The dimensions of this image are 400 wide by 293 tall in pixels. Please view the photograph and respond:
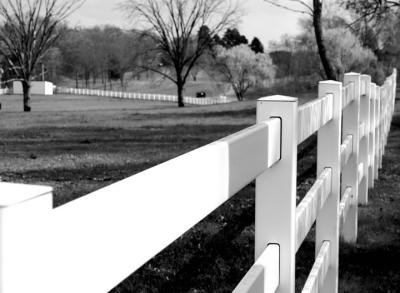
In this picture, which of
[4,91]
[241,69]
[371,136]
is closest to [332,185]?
[371,136]

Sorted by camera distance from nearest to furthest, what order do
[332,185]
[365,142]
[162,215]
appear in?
[162,215], [332,185], [365,142]

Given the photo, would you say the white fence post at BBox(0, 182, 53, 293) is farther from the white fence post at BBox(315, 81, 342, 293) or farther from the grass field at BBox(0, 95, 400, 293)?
the grass field at BBox(0, 95, 400, 293)

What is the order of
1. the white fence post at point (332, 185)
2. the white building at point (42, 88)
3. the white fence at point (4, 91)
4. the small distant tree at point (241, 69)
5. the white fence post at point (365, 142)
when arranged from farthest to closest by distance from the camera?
1. the small distant tree at point (241, 69)
2. the white fence at point (4, 91)
3. the white building at point (42, 88)
4. the white fence post at point (365, 142)
5. the white fence post at point (332, 185)

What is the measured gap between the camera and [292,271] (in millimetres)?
2590

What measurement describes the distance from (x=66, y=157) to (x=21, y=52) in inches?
1145

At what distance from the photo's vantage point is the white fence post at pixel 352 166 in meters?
5.87

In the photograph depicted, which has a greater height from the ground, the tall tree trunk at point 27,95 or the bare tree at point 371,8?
the bare tree at point 371,8

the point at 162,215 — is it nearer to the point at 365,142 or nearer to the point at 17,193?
the point at 17,193

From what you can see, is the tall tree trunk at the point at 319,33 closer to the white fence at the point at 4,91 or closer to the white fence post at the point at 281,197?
the white fence post at the point at 281,197

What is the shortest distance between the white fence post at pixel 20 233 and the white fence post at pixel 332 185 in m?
3.31

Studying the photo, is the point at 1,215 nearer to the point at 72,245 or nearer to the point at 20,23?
the point at 72,245

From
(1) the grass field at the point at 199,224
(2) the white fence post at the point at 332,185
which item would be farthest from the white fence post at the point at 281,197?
(1) the grass field at the point at 199,224

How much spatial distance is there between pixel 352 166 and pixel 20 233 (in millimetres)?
5430

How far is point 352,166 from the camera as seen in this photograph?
6090mm
